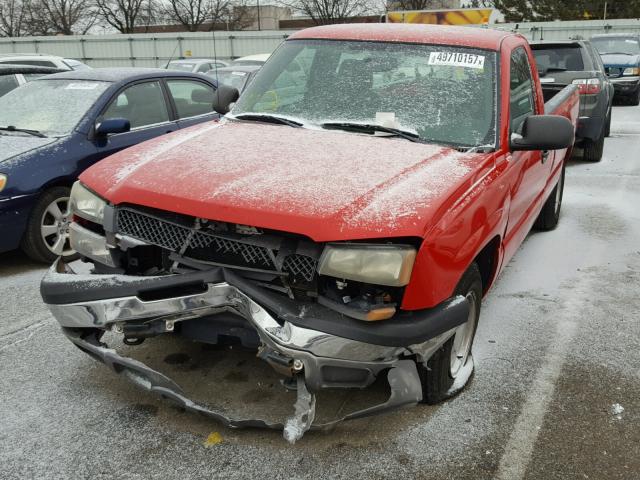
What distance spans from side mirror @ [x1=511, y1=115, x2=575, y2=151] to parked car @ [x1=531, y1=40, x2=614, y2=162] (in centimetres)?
560

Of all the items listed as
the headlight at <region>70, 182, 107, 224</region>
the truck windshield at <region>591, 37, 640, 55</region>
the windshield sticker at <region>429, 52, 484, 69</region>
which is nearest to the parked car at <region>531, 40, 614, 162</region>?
the windshield sticker at <region>429, 52, 484, 69</region>

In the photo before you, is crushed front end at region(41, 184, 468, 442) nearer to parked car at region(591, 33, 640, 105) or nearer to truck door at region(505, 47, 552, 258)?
truck door at region(505, 47, 552, 258)

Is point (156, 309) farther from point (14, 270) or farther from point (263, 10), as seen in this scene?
point (263, 10)

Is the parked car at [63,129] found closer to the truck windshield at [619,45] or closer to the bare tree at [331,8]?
the truck windshield at [619,45]

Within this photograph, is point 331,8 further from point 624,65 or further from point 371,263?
point 371,263

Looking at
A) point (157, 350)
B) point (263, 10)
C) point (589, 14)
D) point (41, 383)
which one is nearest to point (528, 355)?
point (157, 350)

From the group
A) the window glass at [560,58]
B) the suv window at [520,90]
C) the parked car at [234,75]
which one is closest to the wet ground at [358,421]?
the suv window at [520,90]

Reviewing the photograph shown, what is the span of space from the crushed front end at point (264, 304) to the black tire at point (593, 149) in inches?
304

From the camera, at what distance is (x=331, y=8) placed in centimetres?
4750

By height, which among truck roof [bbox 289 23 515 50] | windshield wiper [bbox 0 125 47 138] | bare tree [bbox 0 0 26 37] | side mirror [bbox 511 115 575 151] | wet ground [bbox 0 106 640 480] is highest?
bare tree [bbox 0 0 26 37]

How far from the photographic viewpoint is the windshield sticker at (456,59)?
3.92 meters

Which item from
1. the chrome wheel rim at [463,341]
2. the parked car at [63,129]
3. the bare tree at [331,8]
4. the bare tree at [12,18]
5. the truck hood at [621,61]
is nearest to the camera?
the chrome wheel rim at [463,341]

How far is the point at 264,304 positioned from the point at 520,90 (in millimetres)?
2553

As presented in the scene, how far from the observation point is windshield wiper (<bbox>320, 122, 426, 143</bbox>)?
360cm
